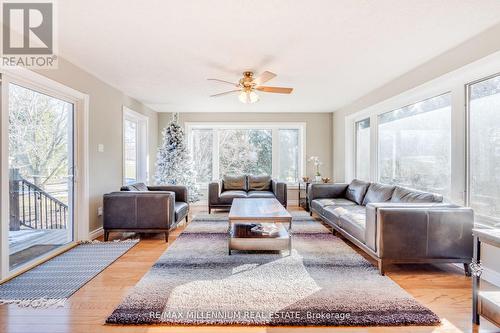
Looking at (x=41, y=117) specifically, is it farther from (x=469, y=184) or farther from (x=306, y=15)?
(x=469, y=184)

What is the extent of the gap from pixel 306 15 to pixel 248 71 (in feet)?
4.89

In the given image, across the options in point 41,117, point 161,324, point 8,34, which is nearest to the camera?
point 161,324

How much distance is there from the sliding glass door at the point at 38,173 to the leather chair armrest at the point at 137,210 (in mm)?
549

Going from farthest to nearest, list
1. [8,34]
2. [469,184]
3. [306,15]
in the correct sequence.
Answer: [469,184], [8,34], [306,15]

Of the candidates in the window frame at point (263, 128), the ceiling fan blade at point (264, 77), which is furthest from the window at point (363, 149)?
the ceiling fan blade at point (264, 77)

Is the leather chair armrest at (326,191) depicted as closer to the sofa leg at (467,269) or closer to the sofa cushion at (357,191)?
the sofa cushion at (357,191)

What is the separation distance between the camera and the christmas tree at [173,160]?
632 cm

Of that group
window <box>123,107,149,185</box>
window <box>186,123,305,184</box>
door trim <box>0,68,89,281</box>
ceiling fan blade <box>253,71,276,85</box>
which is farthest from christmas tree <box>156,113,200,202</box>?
ceiling fan blade <box>253,71,276,85</box>

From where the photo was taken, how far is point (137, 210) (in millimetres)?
3926

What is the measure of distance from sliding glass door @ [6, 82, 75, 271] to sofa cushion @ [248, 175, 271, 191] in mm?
3666

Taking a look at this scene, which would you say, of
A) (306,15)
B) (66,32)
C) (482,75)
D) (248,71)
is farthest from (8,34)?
(482,75)

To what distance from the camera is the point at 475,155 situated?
3.02m

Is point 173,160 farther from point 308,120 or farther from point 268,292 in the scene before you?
point 268,292

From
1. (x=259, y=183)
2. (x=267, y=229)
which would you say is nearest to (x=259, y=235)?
(x=267, y=229)
